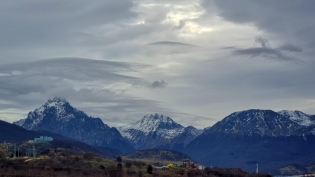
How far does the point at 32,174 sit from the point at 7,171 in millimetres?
8333

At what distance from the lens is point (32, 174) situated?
7810 inches

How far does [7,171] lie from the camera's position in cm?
19862
